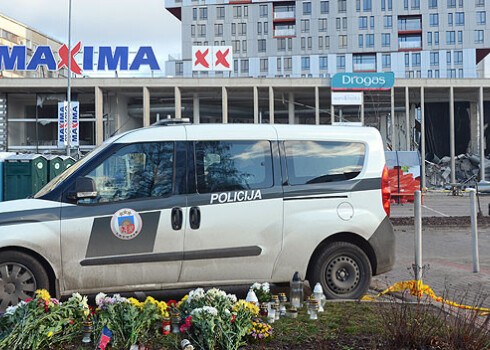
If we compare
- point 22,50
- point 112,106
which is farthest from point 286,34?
point 22,50

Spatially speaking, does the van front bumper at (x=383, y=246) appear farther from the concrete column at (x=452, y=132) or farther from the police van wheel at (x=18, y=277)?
the concrete column at (x=452, y=132)

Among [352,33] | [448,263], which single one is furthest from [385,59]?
[448,263]

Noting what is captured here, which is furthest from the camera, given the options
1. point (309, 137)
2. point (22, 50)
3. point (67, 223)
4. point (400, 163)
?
point (22, 50)

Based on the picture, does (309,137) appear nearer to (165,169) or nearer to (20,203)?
(165,169)

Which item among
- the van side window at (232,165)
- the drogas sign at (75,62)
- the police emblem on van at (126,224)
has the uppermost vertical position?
the drogas sign at (75,62)

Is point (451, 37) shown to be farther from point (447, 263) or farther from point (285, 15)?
point (447, 263)

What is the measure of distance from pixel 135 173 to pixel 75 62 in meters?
42.9

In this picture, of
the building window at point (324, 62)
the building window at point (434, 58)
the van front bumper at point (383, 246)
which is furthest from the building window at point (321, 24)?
the van front bumper at point (383, 246)

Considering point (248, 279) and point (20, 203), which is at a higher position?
point (20, 203)

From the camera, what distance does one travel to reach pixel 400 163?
1275 inches

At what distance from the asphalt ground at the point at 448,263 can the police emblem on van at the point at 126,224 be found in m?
2.82

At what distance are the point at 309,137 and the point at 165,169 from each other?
176 cm

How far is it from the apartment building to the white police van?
238ft

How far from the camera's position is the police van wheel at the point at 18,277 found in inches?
223
